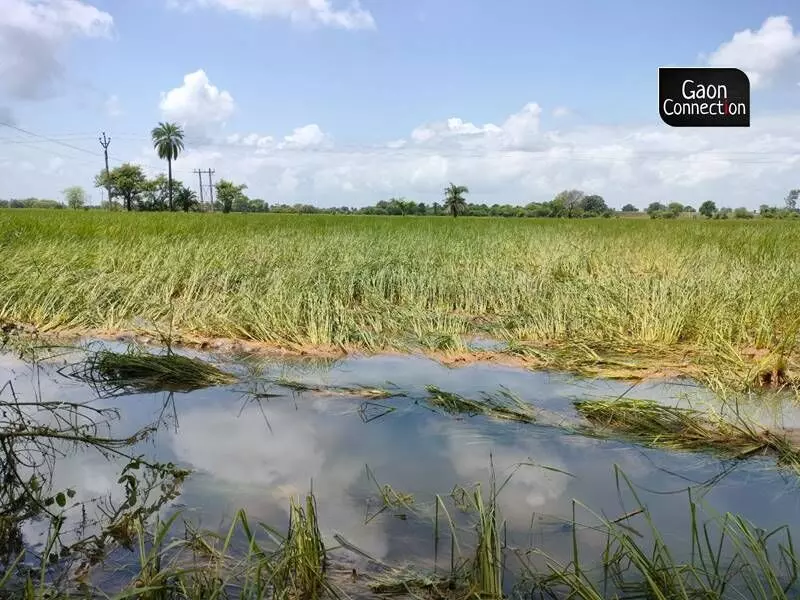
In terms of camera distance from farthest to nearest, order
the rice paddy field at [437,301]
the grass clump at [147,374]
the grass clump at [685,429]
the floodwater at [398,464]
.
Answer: the rice paddy field at [437,301] → the grass clump at [147,374] → the grass clump at [685,429] → the floodwater at [398,464]

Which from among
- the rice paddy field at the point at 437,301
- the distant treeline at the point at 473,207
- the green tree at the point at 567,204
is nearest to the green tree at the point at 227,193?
the distant treeline at the point at 473,207

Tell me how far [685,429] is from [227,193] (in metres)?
73.8

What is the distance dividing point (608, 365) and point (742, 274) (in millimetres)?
3892

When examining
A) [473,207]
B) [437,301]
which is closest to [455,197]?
[473,207]

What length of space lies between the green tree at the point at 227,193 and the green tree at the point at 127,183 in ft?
29.4

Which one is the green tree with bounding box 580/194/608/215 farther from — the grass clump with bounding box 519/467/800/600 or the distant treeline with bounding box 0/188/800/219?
the grass clump with bounding box 519/467/800/600

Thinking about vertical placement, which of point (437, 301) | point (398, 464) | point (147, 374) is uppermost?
point (437, 301)

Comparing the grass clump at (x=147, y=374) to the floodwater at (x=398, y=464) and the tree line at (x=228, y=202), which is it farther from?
the tree line at (x=228, y=202)

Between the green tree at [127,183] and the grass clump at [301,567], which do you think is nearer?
the grass clump at [301,567]

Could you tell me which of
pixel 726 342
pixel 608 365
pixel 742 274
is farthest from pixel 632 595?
pixel 742 274

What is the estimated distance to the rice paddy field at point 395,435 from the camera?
2072 mm

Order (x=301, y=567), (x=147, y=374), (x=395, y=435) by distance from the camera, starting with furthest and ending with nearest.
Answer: (x=147, y=374) → (x=395, y=435) → (x=301, y=567)

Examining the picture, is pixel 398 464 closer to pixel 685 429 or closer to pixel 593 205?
pixel 685 429

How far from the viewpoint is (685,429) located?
352 centimetres
